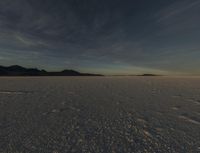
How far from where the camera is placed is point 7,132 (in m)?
2.87

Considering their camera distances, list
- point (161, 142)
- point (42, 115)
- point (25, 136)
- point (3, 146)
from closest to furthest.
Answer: point (3, 146) < point (161, 142) < point (25, 136) < point (42, 115)

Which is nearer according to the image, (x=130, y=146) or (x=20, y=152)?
(x=20, y=152)

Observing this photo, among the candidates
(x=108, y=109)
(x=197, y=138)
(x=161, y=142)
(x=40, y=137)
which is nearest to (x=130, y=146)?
(x=161, y=142)

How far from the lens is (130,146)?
2408mm

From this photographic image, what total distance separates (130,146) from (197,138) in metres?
1.37

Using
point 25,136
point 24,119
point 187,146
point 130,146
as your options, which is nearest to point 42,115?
point 24,119

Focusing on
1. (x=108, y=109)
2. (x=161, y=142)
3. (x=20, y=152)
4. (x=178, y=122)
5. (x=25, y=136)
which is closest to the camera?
(x=20, y=152)

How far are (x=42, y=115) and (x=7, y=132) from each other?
1.14m

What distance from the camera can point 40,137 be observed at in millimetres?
2680

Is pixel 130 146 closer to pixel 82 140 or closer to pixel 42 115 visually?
pixel 82 140

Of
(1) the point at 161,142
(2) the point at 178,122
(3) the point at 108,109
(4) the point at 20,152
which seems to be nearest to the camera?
(4) the point at 20,152

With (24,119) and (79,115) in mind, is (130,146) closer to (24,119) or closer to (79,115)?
(79,115)

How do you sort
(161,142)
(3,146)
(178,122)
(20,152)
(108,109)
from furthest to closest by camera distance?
(108,109) → (178,122) → (161,142) → (3,146) → (20,152)

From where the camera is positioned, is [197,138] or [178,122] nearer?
[197,138]
